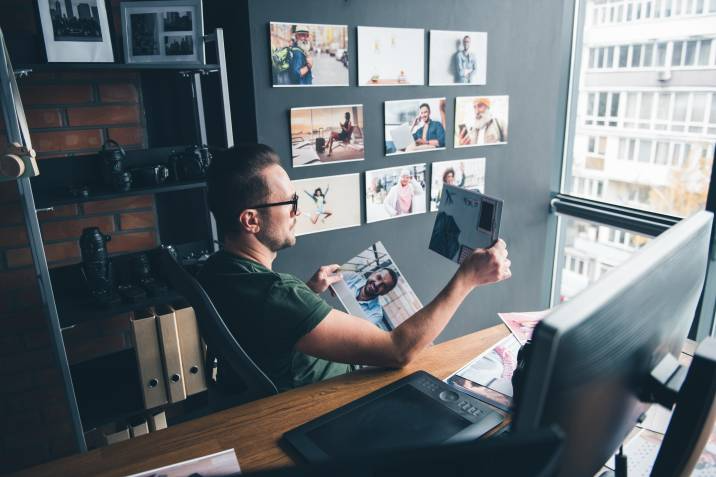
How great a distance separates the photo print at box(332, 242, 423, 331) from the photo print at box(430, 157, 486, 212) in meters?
1.31

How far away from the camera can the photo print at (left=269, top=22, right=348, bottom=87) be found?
2.18 metres

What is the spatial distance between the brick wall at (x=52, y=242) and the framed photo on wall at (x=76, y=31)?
1.15 feet

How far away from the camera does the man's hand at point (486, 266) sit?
4.60 ft

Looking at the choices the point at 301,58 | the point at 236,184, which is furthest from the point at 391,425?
the point at 301,58

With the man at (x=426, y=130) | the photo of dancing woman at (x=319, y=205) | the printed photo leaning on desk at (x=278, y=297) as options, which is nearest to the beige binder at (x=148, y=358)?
the printed photo leaning on desk at (x=278, y=297)

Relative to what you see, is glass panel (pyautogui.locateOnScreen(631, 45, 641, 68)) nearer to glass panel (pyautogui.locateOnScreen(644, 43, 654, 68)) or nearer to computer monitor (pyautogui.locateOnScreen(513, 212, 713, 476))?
glass panel (pyautogui.locateOnScreen(644, 43, 654, 68))

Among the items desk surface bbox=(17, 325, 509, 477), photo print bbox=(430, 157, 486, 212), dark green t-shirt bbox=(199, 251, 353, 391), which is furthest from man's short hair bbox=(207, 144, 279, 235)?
photo print bbox=(430, 157, 486, 212)

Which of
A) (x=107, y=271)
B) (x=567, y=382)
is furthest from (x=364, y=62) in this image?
(x=567, y=382)

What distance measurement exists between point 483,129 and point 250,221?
5.97 ft

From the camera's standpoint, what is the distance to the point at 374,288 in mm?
1530

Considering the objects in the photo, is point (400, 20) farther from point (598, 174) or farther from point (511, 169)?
point (598, 174)

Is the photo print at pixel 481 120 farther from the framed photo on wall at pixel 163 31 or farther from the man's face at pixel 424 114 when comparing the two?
the framed photo on wall at pixel 163 31

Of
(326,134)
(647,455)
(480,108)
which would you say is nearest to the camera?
(647,455)

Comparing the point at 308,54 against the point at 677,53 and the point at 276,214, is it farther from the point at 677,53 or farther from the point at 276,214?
the point at 677,53
